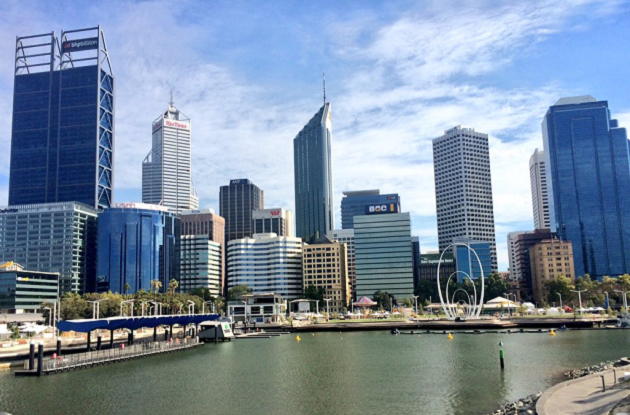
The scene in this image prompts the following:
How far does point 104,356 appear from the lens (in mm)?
80250

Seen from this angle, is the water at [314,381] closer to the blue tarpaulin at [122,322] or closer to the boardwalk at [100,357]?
the boardwalk at [100,357]

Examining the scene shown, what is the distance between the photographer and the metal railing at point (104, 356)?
70.9 metres

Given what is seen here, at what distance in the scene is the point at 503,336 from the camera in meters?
120

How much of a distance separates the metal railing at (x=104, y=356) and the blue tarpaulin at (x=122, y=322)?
13.2 feet

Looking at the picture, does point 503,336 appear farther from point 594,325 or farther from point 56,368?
point 56,368

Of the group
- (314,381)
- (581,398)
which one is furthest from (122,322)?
(581,398)

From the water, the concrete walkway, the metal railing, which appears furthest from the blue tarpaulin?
the concrete walkway

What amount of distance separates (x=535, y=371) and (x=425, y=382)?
43.7ft

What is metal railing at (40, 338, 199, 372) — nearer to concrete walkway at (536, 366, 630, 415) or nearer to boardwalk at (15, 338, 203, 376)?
boardwalk at (15, 338, 203, 376)

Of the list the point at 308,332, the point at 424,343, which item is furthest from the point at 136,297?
the point at 424,343

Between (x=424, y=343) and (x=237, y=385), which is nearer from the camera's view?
(x=237, y=385)

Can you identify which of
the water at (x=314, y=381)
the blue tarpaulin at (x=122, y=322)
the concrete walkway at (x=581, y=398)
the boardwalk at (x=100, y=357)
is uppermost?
the blue tarpaulin at (x=122, y=322)

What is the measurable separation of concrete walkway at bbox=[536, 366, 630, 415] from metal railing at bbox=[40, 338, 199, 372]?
55.4m

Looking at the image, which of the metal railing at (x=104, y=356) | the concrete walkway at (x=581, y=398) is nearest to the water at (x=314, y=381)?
the metal railing at (x=104, y=356)
